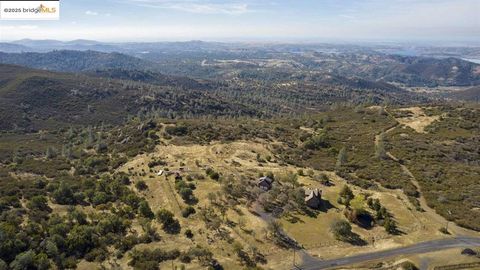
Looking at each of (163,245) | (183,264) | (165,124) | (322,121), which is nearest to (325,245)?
(183,264)

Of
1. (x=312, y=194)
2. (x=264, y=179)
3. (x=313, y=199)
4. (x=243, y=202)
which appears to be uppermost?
(x=264, y=179)

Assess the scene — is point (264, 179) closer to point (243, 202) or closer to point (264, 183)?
point (264, 183)

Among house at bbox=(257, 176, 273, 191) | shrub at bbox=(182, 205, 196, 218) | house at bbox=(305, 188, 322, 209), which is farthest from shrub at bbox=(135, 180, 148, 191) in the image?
house at bbox=(305, 188, 322, 209)

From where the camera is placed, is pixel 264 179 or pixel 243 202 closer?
pixel 243 202

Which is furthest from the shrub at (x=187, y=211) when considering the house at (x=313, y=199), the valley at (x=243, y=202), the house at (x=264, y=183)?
the house at (x=313, y=199)

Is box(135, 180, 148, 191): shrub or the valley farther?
box(135, 180, 148, 191): shrub

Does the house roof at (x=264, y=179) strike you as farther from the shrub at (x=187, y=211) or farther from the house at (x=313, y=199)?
the shrub at (x=187, y=211)

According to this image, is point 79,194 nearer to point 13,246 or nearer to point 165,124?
point 13,246

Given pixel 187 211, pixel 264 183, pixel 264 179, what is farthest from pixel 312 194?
pixel 187 211

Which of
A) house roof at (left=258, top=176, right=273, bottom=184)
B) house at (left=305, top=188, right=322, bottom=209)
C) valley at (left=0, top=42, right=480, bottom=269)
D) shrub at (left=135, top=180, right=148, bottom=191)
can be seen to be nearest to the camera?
valley at (left=0, top=42, right=480, bottom=269)

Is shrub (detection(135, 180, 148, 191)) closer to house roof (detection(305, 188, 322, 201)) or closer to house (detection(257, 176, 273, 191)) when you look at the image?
house (detection(257, 176, 273, 191))

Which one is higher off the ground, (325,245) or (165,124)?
(165,124)
